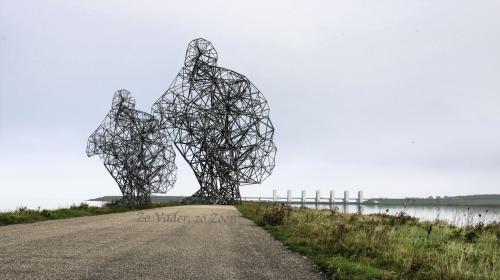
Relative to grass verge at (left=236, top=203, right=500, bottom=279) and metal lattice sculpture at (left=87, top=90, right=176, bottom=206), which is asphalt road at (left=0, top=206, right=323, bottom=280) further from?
metal lattice sculpture at (left=87, top=90, right=176, bottom=206)

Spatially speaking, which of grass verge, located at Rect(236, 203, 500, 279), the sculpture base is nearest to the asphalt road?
grass verge, located at Rect(236, 203, 500, 279)

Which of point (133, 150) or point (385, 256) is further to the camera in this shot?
point (133, 150)

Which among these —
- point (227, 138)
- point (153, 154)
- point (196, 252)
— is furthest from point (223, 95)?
point (196, 252)

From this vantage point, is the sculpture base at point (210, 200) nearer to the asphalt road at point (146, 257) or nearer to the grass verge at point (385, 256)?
the grass verge at point (385, 256)

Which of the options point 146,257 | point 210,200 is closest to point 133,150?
point 210,200

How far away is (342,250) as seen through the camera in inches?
420

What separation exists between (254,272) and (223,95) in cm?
4200

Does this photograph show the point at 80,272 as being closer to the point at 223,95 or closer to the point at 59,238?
the point at 59,238

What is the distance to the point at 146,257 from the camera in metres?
9.45

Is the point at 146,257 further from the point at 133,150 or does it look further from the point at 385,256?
the point at 133,150

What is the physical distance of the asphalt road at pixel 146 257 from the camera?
309 inches

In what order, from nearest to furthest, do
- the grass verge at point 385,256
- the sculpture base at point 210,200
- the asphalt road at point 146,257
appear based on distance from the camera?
the asphalt road at point 146,257
the grass verge at point 385,256
the sculpture base at point 210,200

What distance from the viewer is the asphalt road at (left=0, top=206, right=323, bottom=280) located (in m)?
7.86

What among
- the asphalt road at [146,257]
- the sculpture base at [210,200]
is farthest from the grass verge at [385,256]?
the sculpture base at [210,200]
